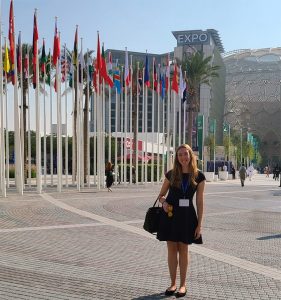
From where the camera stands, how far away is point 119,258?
303 inches

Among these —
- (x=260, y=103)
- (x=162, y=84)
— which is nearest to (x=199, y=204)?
(x=162, y=84)

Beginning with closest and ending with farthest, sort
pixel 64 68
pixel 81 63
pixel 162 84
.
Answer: pixel 64 68, pixel 81 63, pixel 162 84

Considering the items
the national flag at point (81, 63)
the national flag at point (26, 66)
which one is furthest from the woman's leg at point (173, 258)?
the national flag at point (26, 66)

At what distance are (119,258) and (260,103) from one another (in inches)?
5174

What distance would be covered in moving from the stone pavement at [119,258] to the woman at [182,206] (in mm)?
668

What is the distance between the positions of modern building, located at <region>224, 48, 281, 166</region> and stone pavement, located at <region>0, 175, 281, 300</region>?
120 metres

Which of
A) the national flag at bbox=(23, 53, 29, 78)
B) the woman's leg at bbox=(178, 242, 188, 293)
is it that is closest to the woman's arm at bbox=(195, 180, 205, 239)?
the woman's leg at bbox=(178, 242, 188, 293)

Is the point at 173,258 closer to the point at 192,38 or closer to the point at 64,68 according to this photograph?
the point at 64,68

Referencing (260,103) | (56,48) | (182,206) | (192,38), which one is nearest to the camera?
(182,206)

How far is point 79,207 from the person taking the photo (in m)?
15.8

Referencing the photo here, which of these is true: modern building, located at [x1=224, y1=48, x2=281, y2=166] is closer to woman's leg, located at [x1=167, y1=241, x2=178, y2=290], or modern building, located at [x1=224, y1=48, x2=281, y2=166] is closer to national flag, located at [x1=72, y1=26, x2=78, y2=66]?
national flag, located at [x1=72, y1=26, x2=78, y2=66]

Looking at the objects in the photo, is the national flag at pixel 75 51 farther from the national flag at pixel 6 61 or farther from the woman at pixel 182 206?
the woman at pixel 182 206

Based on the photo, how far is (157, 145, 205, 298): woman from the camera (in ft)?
17.8

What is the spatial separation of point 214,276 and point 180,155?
2.09 m
